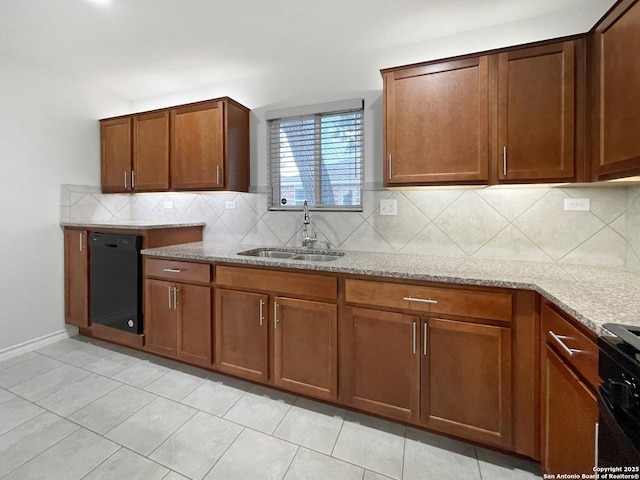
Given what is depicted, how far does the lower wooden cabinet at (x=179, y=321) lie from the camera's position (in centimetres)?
213

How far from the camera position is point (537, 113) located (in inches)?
63.0

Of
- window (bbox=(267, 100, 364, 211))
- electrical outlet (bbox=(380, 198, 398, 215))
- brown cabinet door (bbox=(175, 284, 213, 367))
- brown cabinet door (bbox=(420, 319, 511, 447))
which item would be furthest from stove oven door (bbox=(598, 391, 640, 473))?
brown cabinet door (bbox=(175, 284, 213, 367))

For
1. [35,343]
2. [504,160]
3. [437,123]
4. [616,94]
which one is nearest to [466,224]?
[504,160]

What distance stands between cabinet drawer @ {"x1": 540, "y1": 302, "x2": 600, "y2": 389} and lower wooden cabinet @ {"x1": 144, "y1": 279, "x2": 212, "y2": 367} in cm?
195

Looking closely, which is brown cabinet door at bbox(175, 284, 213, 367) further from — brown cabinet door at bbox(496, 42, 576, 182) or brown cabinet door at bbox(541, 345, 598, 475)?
brown cabinet door at bbox(496, 42, 576, 182)

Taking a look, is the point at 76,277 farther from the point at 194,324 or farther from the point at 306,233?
the point at 306,233

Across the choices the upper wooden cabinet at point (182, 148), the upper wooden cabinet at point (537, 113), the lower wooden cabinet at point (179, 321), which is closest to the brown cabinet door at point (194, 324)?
the lower wooden cabinet at point (179, 321)

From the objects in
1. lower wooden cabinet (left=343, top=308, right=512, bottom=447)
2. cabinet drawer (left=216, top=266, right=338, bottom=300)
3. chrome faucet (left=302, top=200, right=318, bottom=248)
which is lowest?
lower wooden cabinet (left=343, top=308, right=512, bottom=447)

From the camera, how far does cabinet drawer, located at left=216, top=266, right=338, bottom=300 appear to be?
176 cm

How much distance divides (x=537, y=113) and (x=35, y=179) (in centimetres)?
384

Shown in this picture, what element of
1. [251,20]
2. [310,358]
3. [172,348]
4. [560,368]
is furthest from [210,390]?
[251,20]

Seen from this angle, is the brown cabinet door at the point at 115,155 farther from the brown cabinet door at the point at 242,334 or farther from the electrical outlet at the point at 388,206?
the electrical outlet at the point at 388,206

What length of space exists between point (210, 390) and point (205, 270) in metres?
0.83

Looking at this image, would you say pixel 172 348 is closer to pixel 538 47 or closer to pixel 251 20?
pixel 251 20
